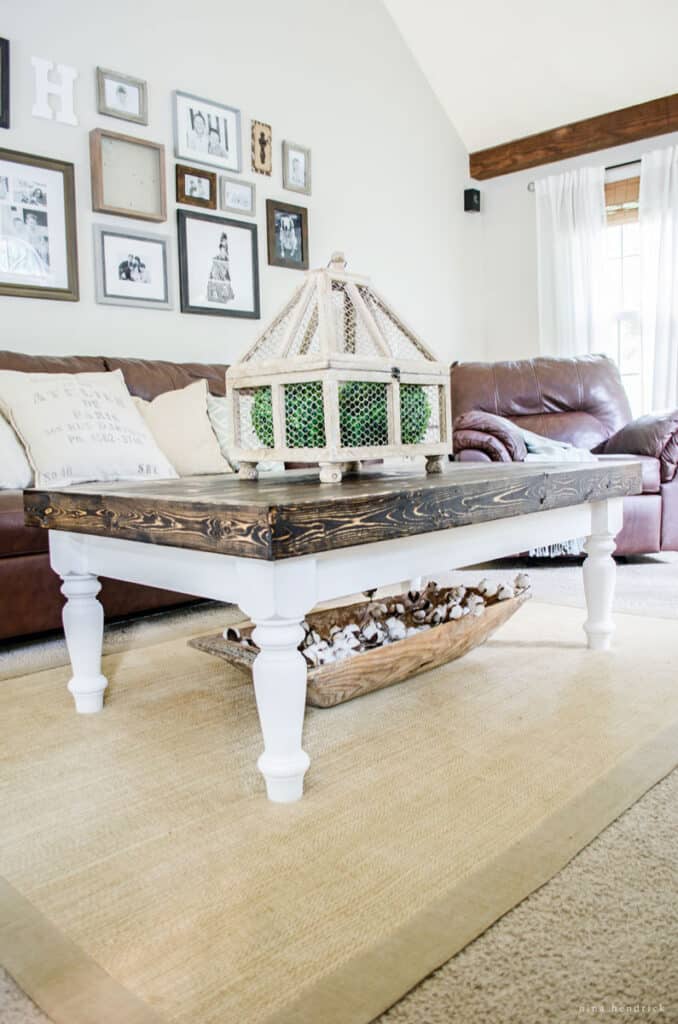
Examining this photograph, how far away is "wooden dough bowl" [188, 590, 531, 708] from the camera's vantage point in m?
1.53

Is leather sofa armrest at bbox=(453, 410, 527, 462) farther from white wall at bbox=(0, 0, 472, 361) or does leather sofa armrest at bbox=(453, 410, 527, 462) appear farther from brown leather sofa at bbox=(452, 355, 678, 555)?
white wall at bbox=(0, 0, 472, 361)

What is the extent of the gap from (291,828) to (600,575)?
1.12 m

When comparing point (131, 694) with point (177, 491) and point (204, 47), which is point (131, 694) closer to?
point (177, 491)

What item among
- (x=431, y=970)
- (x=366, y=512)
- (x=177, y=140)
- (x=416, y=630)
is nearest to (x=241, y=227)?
(x=177, y=140)

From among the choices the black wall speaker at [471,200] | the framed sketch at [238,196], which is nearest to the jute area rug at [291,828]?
the framed sketch at [238,196]

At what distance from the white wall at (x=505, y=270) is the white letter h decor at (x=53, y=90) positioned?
2842 mm

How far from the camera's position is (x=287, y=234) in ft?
13.0

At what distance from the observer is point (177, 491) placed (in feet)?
4.67

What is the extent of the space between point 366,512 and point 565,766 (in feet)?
1.83

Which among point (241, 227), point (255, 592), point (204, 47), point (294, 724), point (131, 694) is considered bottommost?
point (131, 694)

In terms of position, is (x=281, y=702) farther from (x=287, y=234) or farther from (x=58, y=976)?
(x=287, y=234)

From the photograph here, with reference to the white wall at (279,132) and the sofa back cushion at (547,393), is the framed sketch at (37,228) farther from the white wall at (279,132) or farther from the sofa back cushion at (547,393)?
the sofa back cushion at (547,393)

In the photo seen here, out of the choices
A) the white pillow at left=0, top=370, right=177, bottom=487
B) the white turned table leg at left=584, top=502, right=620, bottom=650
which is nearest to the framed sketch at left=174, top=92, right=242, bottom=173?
the white pillow at left=0, top=370, right=177, bottom=487

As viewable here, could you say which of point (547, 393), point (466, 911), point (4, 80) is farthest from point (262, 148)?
point (466, 911)
